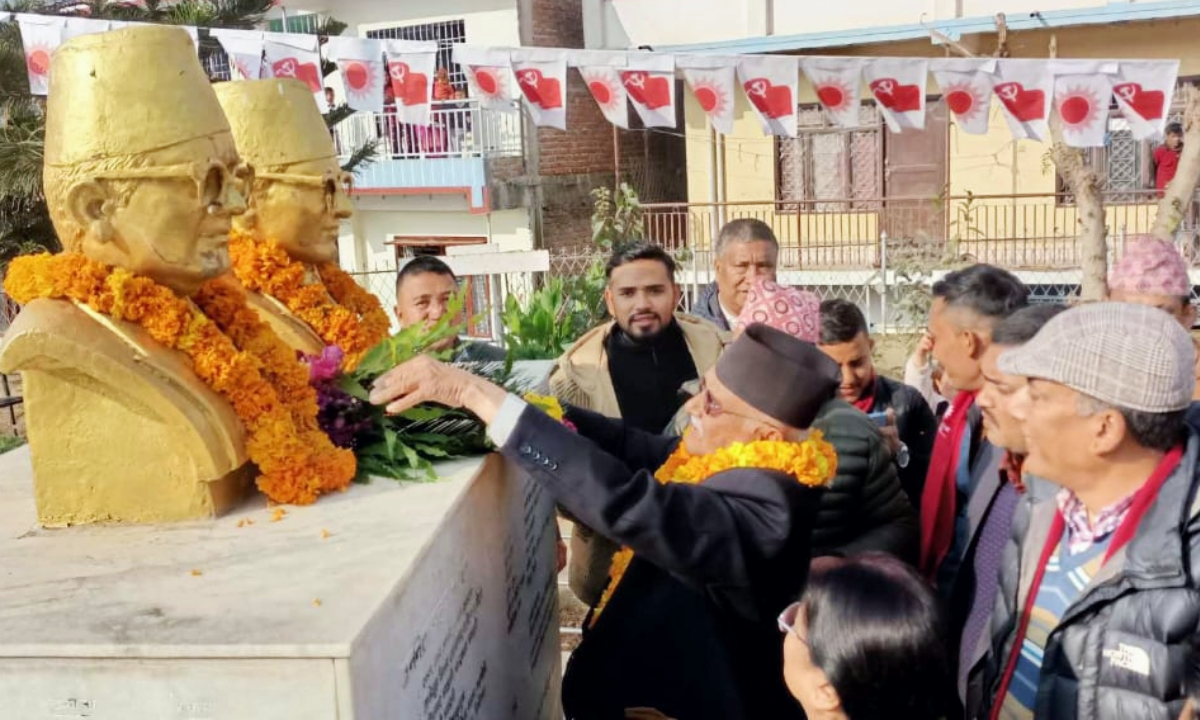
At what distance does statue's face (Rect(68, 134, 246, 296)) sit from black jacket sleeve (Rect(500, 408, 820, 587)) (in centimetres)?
73

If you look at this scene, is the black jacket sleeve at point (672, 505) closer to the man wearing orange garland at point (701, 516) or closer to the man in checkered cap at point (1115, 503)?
the man wearing orange garland at point (701, 516)

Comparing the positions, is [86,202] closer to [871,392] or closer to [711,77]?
[871,392]

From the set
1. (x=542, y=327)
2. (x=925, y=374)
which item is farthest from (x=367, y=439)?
(x=542, y=327)

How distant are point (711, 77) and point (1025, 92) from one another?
6.40ft

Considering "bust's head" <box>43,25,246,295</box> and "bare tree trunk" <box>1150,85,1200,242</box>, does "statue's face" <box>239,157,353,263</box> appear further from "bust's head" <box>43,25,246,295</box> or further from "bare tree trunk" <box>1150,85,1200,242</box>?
"bare tree trunk" <box>1150,85,1200,242</box>

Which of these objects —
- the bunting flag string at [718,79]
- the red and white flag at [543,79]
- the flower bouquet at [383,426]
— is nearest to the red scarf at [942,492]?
the flower bouquet at [383,426]

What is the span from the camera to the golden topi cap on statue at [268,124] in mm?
3084

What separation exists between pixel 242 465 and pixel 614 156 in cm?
1301

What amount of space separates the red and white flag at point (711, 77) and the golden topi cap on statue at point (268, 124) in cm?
440

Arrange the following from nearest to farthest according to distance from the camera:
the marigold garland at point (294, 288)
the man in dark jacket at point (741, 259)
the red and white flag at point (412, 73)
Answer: the marigold garland at point (294, 288), the man in dark jacket at point (741, 259), the red and white flag at point (412, 73)

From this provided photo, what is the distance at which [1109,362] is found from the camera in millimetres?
1867

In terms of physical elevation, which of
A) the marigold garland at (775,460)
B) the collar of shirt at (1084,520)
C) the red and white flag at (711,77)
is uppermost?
the red and white flag at (711,77)

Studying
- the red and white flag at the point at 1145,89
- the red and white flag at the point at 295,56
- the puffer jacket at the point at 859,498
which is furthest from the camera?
the red and white flag at the point at 295,56

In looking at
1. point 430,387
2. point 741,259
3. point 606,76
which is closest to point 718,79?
point 606,76
